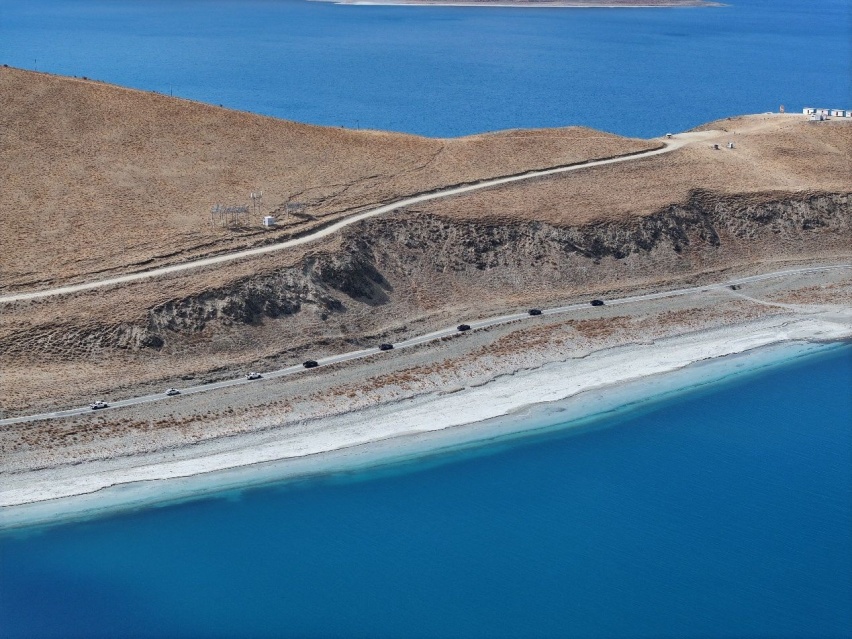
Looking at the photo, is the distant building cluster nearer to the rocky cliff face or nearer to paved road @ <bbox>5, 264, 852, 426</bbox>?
the rocky cliff face

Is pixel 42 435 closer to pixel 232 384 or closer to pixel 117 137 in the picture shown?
pixel 232 384

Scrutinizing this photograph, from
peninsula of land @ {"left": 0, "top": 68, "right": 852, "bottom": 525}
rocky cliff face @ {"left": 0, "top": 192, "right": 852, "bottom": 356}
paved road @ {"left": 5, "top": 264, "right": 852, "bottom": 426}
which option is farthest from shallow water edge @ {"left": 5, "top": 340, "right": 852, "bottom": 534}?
rocky cliff face @ {"left": 0, "top": 192, "right": 852, "bottom": 356}

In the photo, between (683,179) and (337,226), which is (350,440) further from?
(683,179)

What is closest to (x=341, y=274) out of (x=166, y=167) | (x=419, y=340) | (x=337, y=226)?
(x=337, y=226)

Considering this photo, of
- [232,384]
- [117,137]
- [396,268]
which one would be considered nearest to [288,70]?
[117,137]

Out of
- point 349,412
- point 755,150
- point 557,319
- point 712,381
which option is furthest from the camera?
point 755,150

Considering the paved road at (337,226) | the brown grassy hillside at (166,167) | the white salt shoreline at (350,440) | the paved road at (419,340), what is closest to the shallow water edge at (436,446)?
A: the white salt shoreline at (350,440)
